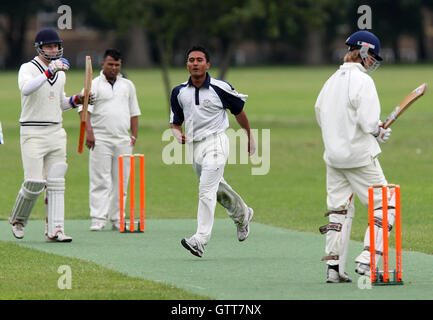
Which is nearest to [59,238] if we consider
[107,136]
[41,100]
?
[41,100]

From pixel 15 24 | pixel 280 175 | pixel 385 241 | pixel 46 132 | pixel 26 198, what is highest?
pixel 15 24

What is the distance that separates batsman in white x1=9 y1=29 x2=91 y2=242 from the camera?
11.6 meters

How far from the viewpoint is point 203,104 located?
10648 mm

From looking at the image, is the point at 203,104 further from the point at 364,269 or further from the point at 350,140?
the point at 364,269

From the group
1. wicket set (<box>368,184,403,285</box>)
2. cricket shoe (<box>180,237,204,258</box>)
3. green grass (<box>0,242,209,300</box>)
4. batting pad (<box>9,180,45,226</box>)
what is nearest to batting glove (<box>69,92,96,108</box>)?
batting pad (<box>9,180,45,226</box>)

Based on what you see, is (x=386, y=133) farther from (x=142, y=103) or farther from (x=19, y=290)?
(x=142, y=103)

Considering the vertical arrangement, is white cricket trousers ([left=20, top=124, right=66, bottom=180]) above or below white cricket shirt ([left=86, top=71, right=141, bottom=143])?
below

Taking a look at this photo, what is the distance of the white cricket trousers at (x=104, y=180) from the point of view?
13.4 m

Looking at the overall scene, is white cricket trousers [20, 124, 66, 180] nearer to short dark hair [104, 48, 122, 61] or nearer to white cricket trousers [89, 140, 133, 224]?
white cricket trousers [89, 140, 133, 224]

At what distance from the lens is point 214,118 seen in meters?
10.7

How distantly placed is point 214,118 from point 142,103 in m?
35.4

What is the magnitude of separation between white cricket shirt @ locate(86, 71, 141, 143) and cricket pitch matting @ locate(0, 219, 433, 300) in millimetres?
1143

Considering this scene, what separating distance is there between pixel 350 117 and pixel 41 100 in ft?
12.9

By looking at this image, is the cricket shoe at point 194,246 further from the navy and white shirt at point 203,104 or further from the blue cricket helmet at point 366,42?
the blue cricket helmet at point 366,42
